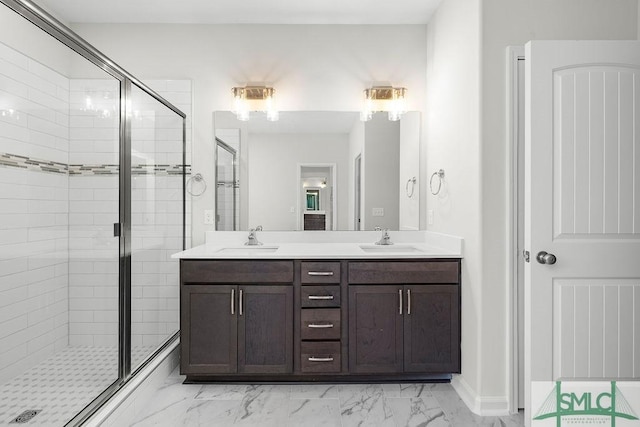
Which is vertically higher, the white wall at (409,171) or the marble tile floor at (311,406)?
the white wall at (409,171)

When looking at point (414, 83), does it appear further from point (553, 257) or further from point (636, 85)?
point (553, 257)

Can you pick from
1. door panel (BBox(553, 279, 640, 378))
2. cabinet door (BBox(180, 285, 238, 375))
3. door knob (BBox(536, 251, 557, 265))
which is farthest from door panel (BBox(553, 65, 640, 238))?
cabinet door (BBox(180, 285, 238, 375))

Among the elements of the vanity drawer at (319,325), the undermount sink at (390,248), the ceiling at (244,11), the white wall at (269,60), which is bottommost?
the vanity drawer at (319,325)

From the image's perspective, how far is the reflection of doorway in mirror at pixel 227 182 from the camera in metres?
3.07

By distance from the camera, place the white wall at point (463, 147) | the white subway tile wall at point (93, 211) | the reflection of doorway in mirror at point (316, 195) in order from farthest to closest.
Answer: the reflection of doorway in mirror at point (316, 195) → the white wall at point (463, 147) → the white subway tile wall at point (93, 211)

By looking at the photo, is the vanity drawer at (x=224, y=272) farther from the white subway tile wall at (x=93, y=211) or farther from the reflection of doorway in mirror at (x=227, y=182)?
the reflection of doorway in mirror at (x=227, y=182)

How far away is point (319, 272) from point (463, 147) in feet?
3.83

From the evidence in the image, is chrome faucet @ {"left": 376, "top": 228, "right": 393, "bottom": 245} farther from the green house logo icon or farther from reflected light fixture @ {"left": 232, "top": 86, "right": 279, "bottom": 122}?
the green house logo icon

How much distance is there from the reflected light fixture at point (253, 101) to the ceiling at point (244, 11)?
0.53m

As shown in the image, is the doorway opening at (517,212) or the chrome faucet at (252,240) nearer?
the doorway opening at (517,212)

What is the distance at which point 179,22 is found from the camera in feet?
9.97

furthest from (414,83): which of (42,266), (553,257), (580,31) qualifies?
(42,266)

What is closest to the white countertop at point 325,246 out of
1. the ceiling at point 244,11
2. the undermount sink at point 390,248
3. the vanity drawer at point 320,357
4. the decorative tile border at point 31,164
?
the undermount sink at point 390,248

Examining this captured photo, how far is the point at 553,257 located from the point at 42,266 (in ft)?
7.86
